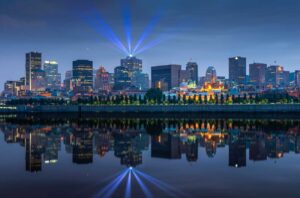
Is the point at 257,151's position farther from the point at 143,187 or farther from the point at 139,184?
the point at 143,187

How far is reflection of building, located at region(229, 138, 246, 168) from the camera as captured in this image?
3125 centimetres

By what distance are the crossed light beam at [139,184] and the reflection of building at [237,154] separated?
7.88 meters

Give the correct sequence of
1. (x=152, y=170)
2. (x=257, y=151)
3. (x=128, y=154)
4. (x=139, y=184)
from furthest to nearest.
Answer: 1. (x=257, y=151)
2. (x=128, y=154)
3. (x=152, y=170)
4. (x=139, y=184)

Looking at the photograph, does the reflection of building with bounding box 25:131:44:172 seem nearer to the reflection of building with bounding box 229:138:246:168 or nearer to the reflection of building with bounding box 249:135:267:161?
the reflection of building with bounding box 229:138:246:168

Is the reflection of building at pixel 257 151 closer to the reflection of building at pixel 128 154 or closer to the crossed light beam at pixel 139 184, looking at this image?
the reflection of building at pixel 128 154

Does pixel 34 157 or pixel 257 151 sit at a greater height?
pixel 257 151

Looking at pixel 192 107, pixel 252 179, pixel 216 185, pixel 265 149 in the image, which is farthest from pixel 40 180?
pixel 192 107

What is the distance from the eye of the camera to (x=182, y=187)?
74.7ft

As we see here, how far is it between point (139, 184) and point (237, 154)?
597 inches

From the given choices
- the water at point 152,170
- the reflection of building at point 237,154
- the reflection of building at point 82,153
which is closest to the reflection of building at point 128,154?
the water at point 152,170

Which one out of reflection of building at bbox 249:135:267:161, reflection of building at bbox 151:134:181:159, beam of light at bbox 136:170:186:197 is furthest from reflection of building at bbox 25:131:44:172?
reflection of building at bbox 249:135:267:161

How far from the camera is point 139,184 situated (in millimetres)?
23641

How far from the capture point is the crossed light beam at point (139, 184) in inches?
830

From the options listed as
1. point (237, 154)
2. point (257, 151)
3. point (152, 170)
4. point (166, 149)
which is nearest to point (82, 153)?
Result: point (166, 149)
